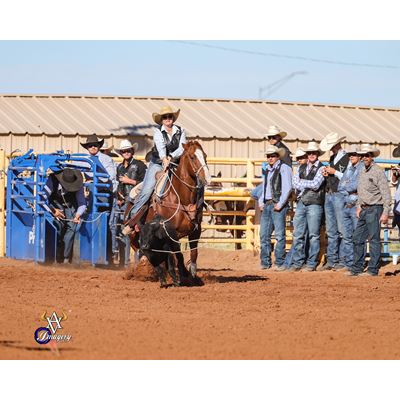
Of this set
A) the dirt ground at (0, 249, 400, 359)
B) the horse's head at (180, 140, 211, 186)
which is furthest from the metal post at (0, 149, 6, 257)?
the horse's head at (180, 140, 211, 186)

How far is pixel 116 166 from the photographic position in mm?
18891

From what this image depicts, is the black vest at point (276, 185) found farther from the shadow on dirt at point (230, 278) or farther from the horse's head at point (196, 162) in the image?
the horse's head at point (196, 162)

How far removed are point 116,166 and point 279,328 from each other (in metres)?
9.18

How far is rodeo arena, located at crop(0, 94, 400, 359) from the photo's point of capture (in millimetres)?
9398

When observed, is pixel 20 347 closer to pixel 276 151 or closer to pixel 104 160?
pixel 276 151

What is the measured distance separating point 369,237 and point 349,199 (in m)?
0.94

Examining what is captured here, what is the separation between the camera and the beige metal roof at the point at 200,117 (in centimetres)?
3422

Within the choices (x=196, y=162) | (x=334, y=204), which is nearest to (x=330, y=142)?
(x=334, y=204)

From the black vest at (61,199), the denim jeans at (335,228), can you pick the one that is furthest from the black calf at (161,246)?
the black vest at (61,199)

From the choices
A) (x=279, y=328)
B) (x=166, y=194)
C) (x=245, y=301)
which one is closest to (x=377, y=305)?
(x=245, y=301)

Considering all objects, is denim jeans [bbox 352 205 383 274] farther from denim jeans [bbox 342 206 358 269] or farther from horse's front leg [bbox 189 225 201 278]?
horse's front leg [bbox 189 225 201 278]

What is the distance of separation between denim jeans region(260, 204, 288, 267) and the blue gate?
2874 mm

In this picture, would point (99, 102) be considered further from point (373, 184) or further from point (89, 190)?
point (373, 184)

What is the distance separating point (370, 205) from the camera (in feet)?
53.0
